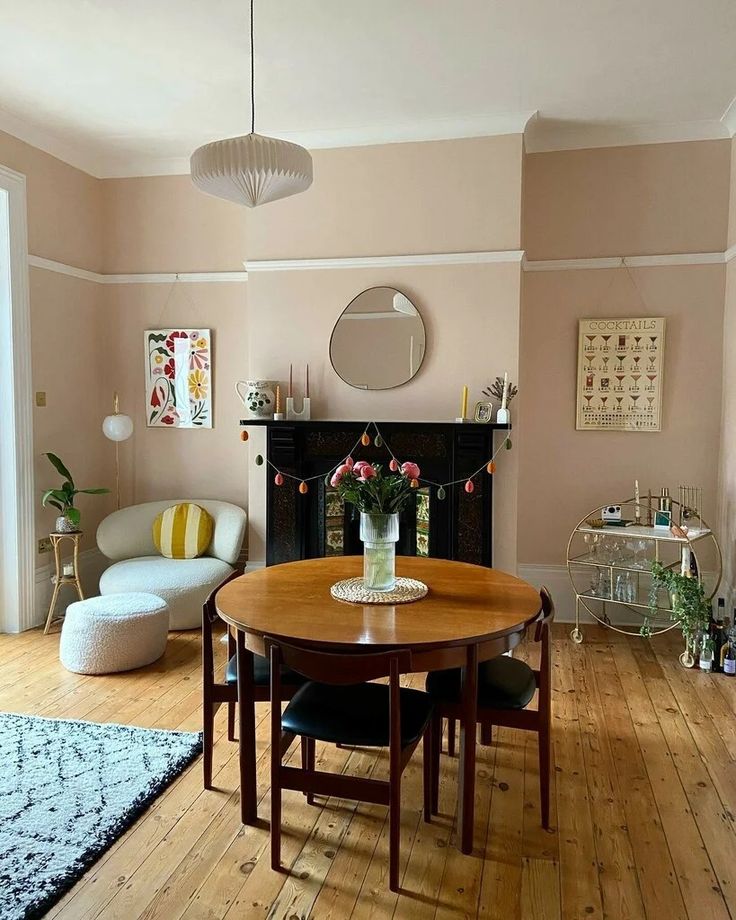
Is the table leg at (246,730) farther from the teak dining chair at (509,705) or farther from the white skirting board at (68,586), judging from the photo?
the white skirting board at (68,586)

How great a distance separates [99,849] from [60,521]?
2479 millimetres

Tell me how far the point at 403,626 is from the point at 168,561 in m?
2.71

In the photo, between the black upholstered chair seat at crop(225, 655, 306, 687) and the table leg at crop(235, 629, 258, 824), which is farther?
the black upholstered chair seat at crop(225, 655, 306, 687)

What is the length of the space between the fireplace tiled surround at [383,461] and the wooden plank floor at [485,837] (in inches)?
47.0

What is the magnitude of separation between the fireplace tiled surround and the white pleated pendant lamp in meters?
1.81

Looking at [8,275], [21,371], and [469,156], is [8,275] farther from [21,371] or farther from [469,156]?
[469,156]

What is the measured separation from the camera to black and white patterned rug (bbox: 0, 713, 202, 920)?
208 centimetres

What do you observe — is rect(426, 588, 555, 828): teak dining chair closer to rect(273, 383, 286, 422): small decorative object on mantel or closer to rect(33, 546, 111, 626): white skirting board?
rect(273, 383, 286, 422): small decorative object on mantel

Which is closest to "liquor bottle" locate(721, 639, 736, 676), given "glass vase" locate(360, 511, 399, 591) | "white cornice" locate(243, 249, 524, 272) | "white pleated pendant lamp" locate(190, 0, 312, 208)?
"glass vase" locate(360, 511, 399, 591)

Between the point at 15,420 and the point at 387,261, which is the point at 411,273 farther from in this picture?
the point at 15,420

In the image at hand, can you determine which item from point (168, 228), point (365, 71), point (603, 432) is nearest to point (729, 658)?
point (603, 432)

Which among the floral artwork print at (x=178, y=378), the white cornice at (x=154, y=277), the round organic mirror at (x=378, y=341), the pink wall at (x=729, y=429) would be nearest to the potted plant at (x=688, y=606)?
the pink wall at (x=729, y=429)

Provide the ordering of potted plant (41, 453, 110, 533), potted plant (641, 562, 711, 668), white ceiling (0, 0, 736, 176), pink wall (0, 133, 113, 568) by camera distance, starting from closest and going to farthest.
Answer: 1. white ceiling (0, 0, 736, 176)
2. potted plant (641, 562, 711, 668)
3. potted plant (41, 453, 110, 533)
4. pink wall (0, 133, 113, 568)

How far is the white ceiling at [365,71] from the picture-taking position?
9.82 ft
